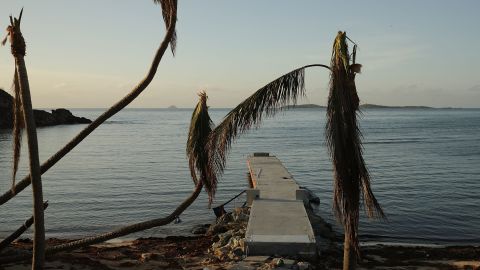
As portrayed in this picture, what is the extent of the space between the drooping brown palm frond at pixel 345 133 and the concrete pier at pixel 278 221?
5.75 metres

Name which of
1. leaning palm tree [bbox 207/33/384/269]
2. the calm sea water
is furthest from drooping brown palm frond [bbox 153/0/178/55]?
the calm sea water

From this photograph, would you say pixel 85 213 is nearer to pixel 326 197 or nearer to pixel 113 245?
pixel 113 245

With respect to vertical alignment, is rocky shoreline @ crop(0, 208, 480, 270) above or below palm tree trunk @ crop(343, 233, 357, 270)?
below

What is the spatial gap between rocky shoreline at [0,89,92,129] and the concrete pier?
79073 mm

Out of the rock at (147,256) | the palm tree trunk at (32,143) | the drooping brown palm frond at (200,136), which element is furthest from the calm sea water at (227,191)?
the palm tree trunk at (32,143)

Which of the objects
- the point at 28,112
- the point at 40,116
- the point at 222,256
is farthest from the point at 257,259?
the point at 40,116

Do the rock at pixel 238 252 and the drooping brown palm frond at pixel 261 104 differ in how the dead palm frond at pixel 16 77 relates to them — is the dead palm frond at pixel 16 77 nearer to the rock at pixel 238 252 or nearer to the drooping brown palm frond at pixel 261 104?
the drooping brown palm frond at pixel 261 104

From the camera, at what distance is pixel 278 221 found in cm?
1552

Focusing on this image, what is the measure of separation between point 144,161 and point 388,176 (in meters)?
24.1

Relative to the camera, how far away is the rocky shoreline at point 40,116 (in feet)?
302

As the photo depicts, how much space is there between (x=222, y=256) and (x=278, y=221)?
2339 mm

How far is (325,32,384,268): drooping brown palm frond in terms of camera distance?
22.8 feet

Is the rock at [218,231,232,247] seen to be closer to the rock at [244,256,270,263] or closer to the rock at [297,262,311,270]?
the rock at [244,256,270,263]

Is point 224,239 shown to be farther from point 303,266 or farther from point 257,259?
point 303,266
